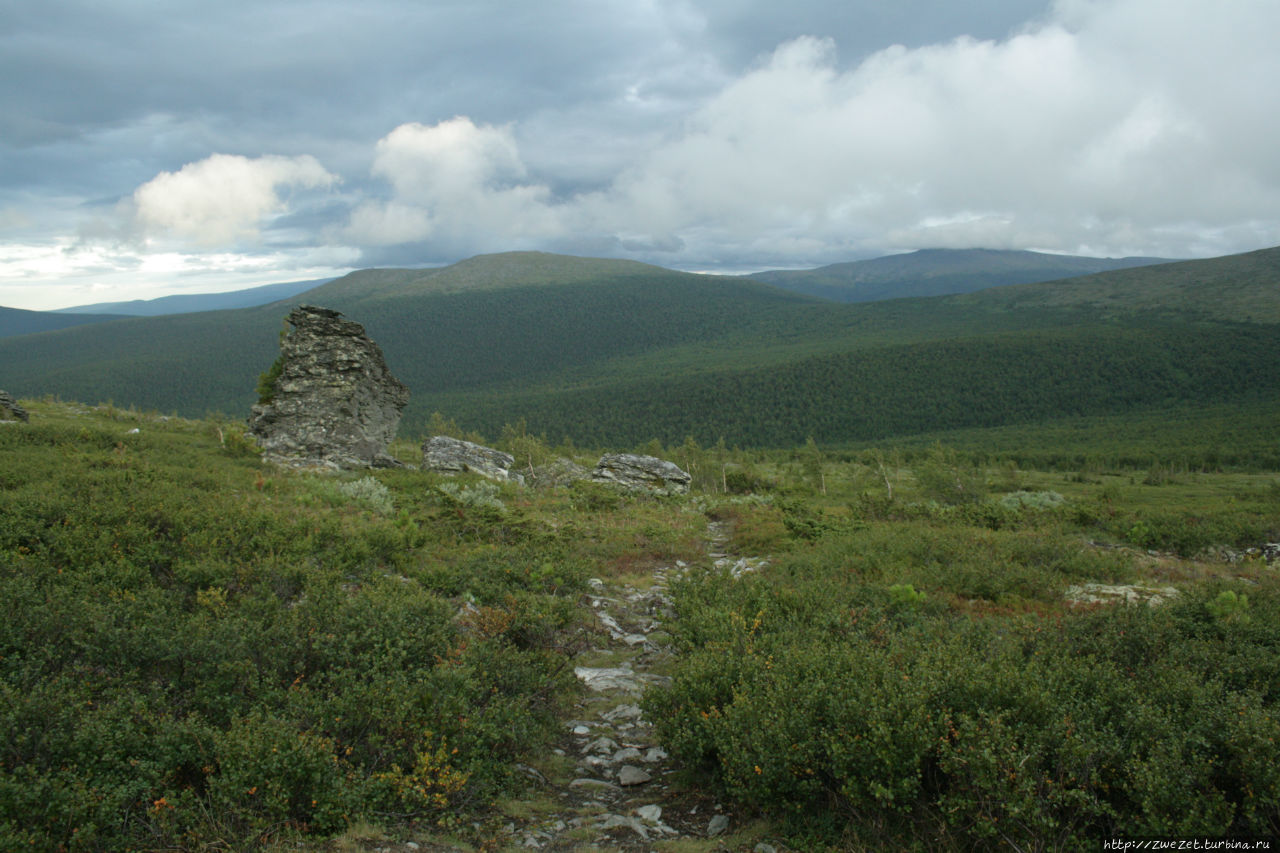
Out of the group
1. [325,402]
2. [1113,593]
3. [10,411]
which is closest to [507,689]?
[1113,593]

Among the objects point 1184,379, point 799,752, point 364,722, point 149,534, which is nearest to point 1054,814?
point 799,752

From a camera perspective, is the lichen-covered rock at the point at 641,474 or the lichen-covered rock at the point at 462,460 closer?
the lichen-covered rock at the point at 462,460

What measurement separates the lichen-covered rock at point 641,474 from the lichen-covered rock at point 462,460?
20.1ft

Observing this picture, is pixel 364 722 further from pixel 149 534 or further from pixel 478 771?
pixel 149 534

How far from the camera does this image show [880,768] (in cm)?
514

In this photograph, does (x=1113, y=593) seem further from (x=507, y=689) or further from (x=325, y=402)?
(x=325, y=402)

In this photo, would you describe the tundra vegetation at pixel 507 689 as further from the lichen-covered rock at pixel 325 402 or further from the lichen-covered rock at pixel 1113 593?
the lichen-covered rock at pixel 325 402

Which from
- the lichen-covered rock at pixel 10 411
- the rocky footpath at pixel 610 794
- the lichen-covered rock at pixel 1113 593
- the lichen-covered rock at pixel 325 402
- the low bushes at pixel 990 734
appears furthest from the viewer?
the lichen-covered rock at pixel 325 402

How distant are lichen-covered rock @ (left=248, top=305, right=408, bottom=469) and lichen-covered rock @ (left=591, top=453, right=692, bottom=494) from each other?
1242 cm

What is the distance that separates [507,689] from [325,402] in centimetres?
2256

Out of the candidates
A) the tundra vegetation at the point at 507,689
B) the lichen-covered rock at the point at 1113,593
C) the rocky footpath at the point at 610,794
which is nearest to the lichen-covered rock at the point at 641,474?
the tundra vegetation at the point at 507,689

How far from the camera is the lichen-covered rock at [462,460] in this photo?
28281 millimetres

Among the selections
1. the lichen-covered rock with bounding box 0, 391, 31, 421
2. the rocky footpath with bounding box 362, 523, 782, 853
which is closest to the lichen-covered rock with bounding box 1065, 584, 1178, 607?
the rocky footpath with bounding box 362, 523, 782, 853

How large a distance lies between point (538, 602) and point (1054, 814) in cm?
705
